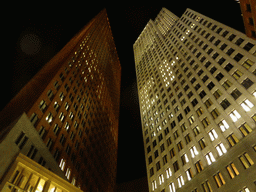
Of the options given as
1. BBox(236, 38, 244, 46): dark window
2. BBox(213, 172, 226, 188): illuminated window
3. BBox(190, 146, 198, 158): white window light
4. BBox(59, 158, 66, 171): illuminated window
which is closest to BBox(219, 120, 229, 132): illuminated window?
BBox(190, 146, 198, 158): white window light

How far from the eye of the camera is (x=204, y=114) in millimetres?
36344

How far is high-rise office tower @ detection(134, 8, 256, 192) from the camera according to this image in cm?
2666

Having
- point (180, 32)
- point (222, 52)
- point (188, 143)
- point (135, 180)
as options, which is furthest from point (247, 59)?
point (135, 180)

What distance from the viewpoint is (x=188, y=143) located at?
35750mm

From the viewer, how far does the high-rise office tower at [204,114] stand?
2666 cm

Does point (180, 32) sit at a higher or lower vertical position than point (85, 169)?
higher

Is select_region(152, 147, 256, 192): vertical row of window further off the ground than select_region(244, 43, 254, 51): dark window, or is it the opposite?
select_region(244, 43, 254, 51): dark window

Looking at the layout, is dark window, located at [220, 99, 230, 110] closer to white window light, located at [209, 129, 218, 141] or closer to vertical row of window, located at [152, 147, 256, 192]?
white window light, located at [209, 129, 218, 141]

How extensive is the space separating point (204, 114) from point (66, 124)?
3062 centimetres

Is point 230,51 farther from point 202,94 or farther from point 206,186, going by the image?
point 206,186

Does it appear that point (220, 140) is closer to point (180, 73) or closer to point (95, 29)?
point (180, 73)

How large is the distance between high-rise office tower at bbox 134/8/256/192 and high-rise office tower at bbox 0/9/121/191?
1705 centimetres

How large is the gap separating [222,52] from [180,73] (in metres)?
12.8

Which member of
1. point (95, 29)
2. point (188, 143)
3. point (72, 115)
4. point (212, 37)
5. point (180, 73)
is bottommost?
point (188, 143)
